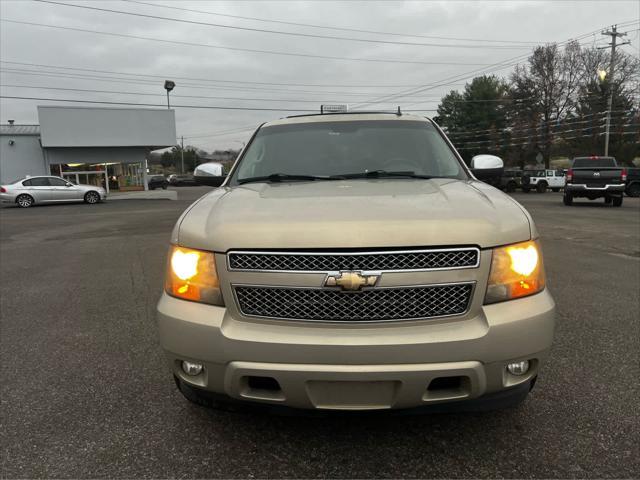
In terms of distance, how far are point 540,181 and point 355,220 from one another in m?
36.7

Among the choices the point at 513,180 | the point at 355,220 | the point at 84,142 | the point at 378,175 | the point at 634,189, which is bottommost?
the point at 634,189

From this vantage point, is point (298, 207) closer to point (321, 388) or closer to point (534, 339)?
point (321, 388)

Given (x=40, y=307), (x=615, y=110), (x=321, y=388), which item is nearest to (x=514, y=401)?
(x=321, y=388)

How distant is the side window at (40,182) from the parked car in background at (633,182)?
31.2 meters

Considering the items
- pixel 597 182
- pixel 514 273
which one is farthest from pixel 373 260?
pixel 597 182

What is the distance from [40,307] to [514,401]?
4941 mm

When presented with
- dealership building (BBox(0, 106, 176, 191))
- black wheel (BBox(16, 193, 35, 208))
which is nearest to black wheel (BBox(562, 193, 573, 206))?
black wheel (BBox(16, 193, 35, 208))

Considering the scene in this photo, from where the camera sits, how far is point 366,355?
1994mm

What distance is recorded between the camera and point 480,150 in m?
63.4

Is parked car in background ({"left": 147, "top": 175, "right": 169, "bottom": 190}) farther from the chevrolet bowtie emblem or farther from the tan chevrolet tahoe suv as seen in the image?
the chevrolet bowtie emblem

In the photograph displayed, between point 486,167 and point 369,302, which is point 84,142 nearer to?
point 486,167

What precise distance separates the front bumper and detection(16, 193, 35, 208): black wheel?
24827mm

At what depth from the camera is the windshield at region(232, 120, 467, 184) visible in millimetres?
3352

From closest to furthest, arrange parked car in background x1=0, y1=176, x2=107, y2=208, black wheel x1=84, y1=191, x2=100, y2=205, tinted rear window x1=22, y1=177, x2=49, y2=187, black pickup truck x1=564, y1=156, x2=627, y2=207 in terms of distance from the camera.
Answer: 1. black pickup truck x1=564, y1=156, x2=627, y2=207
2. parked car in background x1=0, y1=176, x2=107, y2=208
3. tinted rear window x1=22, y1=177, x2=49, y2=187
4. black wheel x1=84, y1=191, x2=100, y2=205
